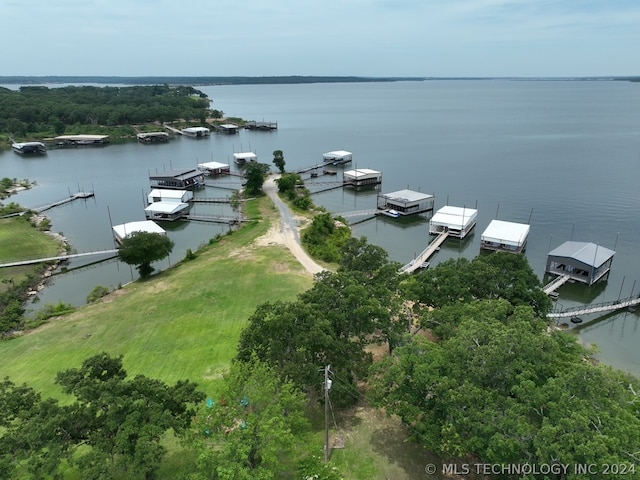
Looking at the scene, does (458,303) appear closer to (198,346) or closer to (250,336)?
(250,336)

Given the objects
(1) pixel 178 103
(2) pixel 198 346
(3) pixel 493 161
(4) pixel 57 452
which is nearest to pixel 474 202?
(3) pixel 493 161

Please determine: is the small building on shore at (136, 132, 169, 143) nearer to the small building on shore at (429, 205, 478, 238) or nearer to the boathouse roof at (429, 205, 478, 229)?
the boathouse roof at (429, 205, 478, 229)

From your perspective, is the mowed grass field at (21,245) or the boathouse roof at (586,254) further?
the mowed grass field at (21,245)

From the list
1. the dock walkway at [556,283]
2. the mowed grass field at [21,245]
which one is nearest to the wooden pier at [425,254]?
the dock walkway at [556,283]

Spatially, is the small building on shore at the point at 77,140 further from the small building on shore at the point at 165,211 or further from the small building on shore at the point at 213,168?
the small building on shore at the point at 165,211

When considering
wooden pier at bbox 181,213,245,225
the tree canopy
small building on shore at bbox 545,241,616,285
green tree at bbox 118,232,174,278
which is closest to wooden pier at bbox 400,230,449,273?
small building on shore at bbox 545,241,616,285
